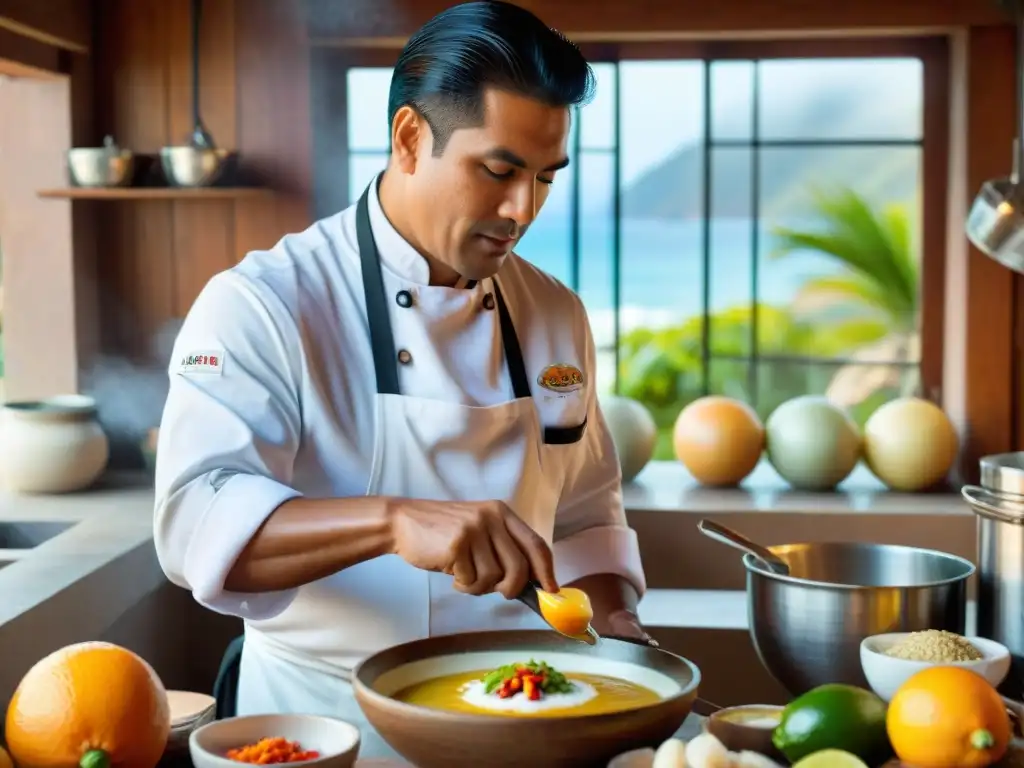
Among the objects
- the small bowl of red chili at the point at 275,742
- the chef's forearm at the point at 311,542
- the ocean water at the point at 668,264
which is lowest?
the small bowl of red chili at the point at 275,742

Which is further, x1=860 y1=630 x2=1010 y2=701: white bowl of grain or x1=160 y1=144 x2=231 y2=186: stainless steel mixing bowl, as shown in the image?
x1=160 y1=144 x2=231 y2=186: stainless steel mixing bowl

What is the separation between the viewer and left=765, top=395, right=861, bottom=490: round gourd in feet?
10.6

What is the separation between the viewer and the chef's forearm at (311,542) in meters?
1.52

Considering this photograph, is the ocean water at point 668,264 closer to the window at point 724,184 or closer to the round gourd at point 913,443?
the window at point 724,184

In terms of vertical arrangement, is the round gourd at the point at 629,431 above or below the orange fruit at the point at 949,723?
above

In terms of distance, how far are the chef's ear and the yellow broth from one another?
27.6 inches

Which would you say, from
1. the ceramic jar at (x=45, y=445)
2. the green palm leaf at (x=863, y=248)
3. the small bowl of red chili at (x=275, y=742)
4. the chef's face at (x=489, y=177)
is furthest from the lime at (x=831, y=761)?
the green palm leaf at (x=863, y=248)

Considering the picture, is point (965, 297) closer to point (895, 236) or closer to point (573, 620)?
point (895, 236)

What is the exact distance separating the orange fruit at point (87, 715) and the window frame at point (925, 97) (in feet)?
7.27

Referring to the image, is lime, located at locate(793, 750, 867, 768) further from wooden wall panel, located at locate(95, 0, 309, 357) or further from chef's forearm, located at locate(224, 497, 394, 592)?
wooden wall panel, located at locate(95, 0, 309, 357)

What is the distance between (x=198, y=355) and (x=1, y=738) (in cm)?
81

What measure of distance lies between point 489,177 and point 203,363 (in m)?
0.43

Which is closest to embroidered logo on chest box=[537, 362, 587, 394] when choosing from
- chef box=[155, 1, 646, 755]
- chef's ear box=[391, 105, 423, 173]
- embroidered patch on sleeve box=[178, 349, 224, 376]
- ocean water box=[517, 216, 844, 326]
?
chef box=[155, 1, 646, 755]

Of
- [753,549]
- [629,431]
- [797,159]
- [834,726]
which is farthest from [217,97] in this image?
[834,726]
